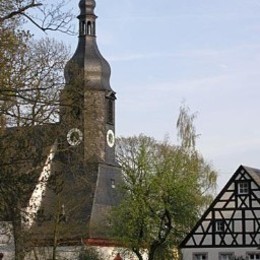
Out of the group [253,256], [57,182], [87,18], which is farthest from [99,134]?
[57,182]

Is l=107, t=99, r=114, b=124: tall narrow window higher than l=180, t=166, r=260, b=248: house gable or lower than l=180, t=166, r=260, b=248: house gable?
higher

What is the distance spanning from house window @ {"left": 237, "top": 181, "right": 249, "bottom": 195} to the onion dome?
18.1 metres

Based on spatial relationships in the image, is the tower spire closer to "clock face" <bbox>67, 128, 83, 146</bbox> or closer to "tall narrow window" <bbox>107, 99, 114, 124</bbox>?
"tall narrow window" <bbox>107, 99, 114, 124</bbox>

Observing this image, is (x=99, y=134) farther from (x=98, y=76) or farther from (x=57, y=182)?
(x=57, y=182)

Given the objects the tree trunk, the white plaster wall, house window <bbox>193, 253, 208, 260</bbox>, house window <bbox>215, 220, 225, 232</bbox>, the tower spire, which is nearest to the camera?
the tree trunk

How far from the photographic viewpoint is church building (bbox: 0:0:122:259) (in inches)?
969

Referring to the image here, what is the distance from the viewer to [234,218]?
155ft

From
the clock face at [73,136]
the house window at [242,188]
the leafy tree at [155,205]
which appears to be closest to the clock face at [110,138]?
the leafy tree at [155,205]

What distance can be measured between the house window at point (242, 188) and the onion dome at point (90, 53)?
1811 cm

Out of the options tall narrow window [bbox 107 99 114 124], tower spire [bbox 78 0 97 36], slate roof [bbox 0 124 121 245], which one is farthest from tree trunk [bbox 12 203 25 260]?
tower spire [bbox 78 0 97 36]

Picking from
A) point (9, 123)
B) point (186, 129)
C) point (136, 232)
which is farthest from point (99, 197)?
point (9, 123)

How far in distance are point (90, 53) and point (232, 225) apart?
21.3m

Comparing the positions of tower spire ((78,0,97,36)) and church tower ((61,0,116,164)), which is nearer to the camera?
church tower ((61,0,116,164))

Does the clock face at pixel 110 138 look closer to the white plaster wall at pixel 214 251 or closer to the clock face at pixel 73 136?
the white plaster wall at pixel 214 251
